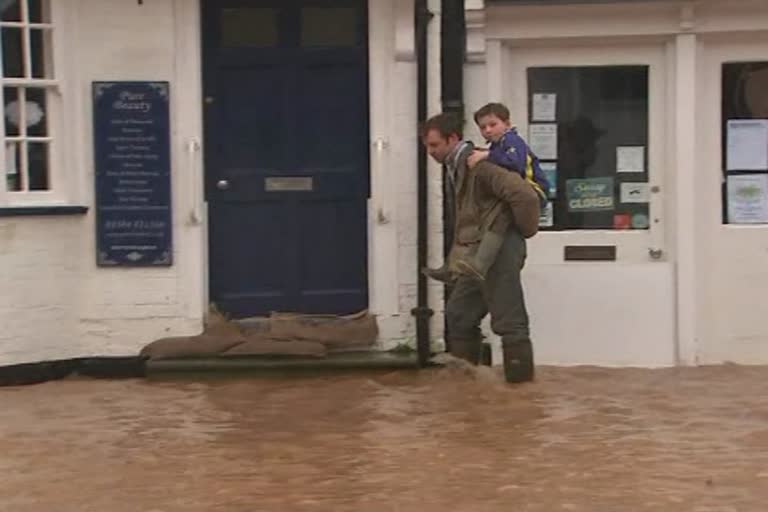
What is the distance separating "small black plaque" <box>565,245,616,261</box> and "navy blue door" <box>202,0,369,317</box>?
4.71 feet

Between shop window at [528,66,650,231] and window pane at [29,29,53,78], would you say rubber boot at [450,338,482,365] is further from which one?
window pane at [29,29,53,78]

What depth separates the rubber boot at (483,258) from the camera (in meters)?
8.66

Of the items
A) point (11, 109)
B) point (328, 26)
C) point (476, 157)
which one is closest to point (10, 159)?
point (11, 109)

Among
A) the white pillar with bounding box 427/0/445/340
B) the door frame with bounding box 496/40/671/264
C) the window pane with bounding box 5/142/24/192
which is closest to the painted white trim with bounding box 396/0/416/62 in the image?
the white pillar with bounding box 427/0/445/340

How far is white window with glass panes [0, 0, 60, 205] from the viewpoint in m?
9.56

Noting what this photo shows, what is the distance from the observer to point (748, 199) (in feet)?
32.3

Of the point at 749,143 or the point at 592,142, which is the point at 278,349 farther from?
the point at 749,143

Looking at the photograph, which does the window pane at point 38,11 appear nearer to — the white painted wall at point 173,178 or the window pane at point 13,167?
the white painted wall at point 173,178

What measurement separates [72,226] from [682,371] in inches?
167

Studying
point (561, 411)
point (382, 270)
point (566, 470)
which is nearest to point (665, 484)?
point (566, 470)

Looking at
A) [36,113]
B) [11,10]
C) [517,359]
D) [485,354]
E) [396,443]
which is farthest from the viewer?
[36,113]

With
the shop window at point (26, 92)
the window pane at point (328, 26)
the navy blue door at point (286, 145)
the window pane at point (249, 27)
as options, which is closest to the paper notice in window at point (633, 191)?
the navy blue door at point (286, 145)

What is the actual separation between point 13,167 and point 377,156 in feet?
8.05

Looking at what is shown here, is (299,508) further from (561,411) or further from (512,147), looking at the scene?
(512,147)
